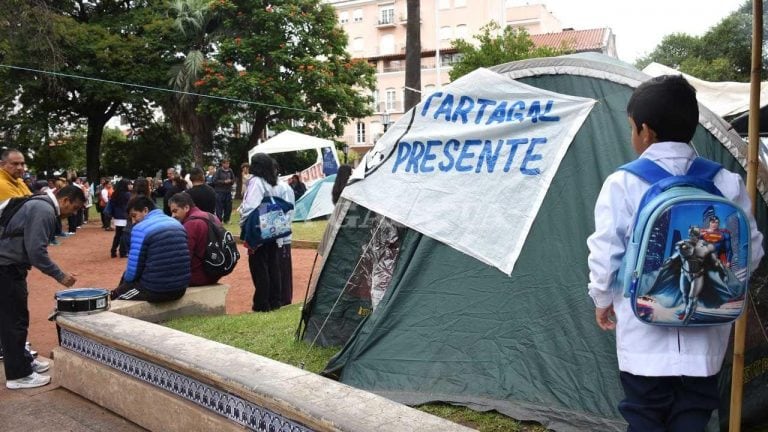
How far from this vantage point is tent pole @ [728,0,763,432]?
2.52m

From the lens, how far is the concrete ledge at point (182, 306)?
575 centimetres

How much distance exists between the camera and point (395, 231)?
475cm

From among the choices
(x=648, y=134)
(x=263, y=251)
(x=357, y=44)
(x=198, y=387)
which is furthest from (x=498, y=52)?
(x=357, y=44)

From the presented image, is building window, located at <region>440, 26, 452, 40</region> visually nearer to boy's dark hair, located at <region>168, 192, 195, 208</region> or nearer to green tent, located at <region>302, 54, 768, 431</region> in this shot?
boy's dark hair, located at <region>168, 192, 195, 208</region>

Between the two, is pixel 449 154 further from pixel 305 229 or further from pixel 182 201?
pixel 305 229

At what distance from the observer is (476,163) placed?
4109mm

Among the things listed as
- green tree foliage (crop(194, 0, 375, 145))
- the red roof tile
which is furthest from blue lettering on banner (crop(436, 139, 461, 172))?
the red roof tile

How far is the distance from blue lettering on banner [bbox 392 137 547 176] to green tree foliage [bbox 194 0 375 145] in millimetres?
18844

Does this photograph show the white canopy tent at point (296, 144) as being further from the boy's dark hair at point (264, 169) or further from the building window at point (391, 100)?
the building window at point (391, 100)

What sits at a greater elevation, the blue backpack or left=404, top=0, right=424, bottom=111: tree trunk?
left=404, top=0, right=424, bottom=111: tree trunk

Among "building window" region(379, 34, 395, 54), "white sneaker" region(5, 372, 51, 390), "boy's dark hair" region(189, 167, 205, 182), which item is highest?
"building window" region(379, 34, 395, 54)

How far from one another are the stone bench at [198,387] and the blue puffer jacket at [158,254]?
0.97m

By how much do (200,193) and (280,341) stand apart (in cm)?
402

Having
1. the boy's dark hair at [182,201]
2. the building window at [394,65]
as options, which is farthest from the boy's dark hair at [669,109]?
the building window at [394,65]
